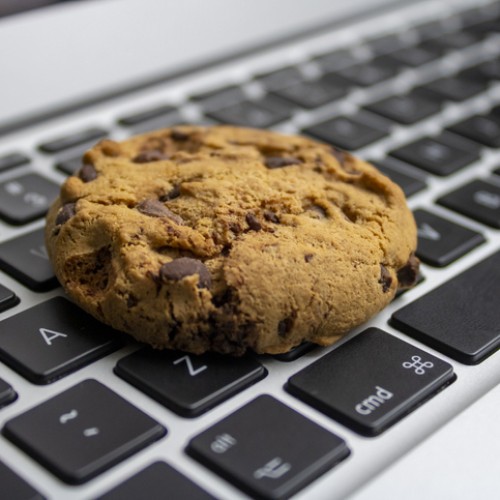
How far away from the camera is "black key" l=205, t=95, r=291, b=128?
30.9 inches

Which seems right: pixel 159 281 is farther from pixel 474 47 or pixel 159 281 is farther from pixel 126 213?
pixel 474 47

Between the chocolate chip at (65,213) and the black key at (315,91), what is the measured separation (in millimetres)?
382

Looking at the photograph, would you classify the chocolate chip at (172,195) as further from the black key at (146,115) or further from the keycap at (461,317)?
the black key at (146,115)

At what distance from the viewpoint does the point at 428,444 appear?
40 cm

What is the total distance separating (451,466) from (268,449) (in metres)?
0.09

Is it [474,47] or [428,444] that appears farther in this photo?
[474,47]

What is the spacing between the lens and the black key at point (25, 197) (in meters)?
0.59

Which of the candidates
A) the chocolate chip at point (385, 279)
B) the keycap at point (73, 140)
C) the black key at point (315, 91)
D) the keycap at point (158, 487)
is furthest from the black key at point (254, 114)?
the keycap at point (158, 487)

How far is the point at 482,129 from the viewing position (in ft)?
2.56

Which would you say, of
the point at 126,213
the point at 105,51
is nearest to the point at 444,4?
the point at 105,51

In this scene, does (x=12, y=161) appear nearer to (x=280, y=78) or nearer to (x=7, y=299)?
(x=7, y=299)

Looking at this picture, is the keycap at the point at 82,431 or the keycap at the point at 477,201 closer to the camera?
the keycap at the point at 82,431

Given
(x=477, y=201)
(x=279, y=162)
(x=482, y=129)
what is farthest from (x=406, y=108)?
(x=279, y=162)

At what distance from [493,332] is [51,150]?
409mm
